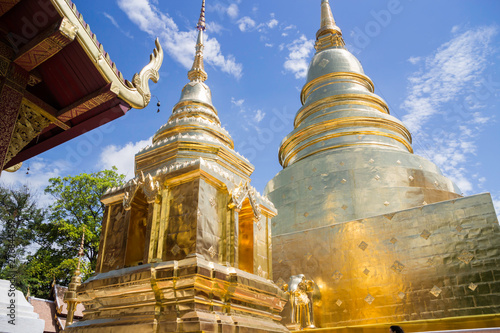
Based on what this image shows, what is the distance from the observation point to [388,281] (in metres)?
8.17

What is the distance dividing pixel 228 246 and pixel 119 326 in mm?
1994

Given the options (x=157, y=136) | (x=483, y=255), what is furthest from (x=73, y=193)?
(x=483, y=255)

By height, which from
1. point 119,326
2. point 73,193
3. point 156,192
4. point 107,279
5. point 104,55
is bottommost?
point 119,326

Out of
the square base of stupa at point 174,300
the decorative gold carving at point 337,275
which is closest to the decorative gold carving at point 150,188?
the square base of stupa at point 174,300

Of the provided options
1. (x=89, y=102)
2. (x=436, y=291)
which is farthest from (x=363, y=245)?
(x=89, y=102)

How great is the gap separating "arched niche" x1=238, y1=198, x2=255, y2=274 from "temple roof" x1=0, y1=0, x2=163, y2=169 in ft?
10.1

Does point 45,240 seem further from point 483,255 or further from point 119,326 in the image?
point 483,255

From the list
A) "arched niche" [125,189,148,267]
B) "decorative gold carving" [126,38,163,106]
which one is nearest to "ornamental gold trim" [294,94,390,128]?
"arched niche" [125,189,148,267]

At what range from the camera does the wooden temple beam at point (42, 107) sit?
4.60 meters

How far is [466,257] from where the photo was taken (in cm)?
755

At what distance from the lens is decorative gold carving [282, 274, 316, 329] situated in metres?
8.20

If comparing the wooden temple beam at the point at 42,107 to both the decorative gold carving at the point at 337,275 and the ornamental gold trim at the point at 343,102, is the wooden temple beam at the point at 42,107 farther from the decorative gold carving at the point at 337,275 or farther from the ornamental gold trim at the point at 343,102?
the ornamental gold trim at the point at 343,102

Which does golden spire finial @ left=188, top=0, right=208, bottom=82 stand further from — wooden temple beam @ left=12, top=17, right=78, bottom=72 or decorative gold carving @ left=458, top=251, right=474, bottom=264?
decorative gold carving @ left=458, top=251, right=474, bottom=264

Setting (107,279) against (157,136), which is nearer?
(107,279)
